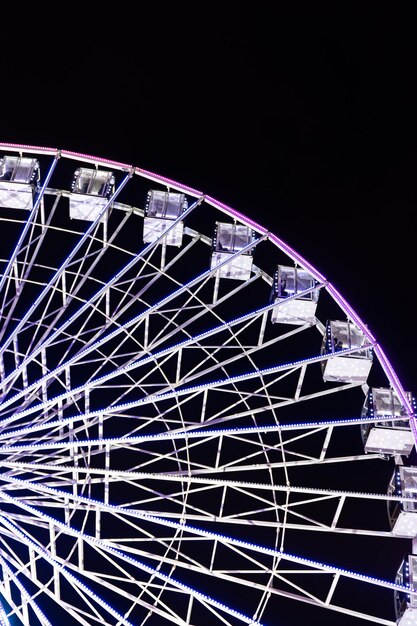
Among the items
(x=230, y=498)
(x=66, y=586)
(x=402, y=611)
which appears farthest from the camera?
(x=230, y=498)

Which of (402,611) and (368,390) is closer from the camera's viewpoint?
(402,611)

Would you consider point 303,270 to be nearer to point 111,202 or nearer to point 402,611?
point 111,202

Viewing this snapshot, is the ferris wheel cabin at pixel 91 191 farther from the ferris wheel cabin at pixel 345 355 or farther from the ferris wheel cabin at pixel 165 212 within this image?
the ferris wheel cabin at pixel 345 355

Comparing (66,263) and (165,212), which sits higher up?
(165,212)

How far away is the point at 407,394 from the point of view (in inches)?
790

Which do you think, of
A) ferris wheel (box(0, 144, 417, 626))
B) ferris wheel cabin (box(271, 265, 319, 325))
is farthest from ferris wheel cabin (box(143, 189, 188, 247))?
ferris wheel cabin (box(271, 265, 319, 325))

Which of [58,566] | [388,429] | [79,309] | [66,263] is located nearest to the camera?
[58,566]

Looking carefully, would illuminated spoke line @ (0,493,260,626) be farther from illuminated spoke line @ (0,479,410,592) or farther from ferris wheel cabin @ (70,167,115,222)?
ferris wheel cabin @ (70,167,115,222)

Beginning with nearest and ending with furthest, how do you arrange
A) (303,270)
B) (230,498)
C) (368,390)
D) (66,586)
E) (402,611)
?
(402,611), (368,390), (303,270), (66,586), (230,498)

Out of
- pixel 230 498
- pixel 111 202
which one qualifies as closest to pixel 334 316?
pixel 230 498

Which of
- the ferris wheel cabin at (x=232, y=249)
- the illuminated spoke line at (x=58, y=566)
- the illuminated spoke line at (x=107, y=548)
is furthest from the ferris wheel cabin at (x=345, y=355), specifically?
the illuminated spoke line at (x=58, y=566)

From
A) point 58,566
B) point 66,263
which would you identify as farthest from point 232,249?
point 58,566

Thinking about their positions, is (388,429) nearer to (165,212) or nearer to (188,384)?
(165,212)

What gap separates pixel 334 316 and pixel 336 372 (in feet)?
34.3
